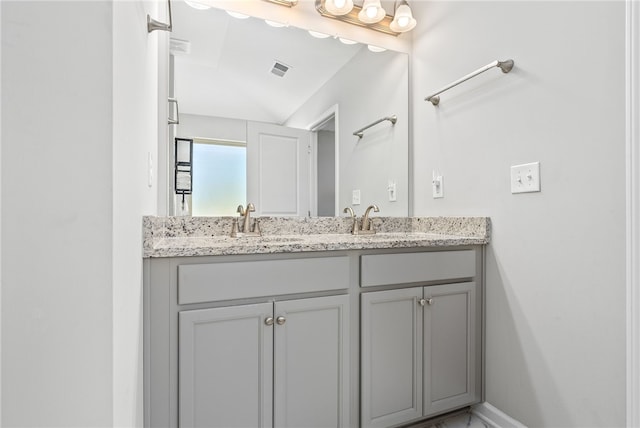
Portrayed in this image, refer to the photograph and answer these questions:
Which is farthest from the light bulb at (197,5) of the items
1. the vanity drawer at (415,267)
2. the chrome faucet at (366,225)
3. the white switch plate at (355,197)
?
the vanity drawer at (415,267)

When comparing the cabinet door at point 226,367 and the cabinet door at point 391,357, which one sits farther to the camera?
the cabinet door at point 391,357

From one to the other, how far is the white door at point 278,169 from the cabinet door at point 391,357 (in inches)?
26.8

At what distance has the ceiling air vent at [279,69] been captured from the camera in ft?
5.75

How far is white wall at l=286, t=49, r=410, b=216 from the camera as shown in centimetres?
188

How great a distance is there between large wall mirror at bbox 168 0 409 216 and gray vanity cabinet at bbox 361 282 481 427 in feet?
2.17

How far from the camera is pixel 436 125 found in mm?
1806

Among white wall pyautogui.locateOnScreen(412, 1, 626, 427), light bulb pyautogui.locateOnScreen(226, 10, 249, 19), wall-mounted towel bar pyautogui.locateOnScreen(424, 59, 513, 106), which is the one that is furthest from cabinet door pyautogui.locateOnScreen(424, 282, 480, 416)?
light bulb pyautogui.locateOnScreen(226, 10, 249, 19)

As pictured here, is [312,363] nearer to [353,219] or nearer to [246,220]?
[246,220]

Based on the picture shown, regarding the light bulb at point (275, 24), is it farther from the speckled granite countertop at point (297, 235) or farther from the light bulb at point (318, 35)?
the speckled granite countertop at point (297, 235)

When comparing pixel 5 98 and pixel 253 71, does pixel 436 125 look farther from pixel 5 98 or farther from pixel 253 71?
pixel 5 98

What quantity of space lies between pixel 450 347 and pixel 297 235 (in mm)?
886

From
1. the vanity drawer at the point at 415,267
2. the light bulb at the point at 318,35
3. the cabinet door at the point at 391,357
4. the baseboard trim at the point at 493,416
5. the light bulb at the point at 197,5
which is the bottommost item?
the baseboard trim at the point at 493,416

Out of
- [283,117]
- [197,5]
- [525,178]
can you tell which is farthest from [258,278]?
[197,5]

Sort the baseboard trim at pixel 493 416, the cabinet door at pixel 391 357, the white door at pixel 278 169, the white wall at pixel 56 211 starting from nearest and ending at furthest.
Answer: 1. the white wall at pixel 56 211
2. the cabinet door at pixel 391 357
3. the baseboard trim at pixel 493 416
4. the white door at pixel 278 169
